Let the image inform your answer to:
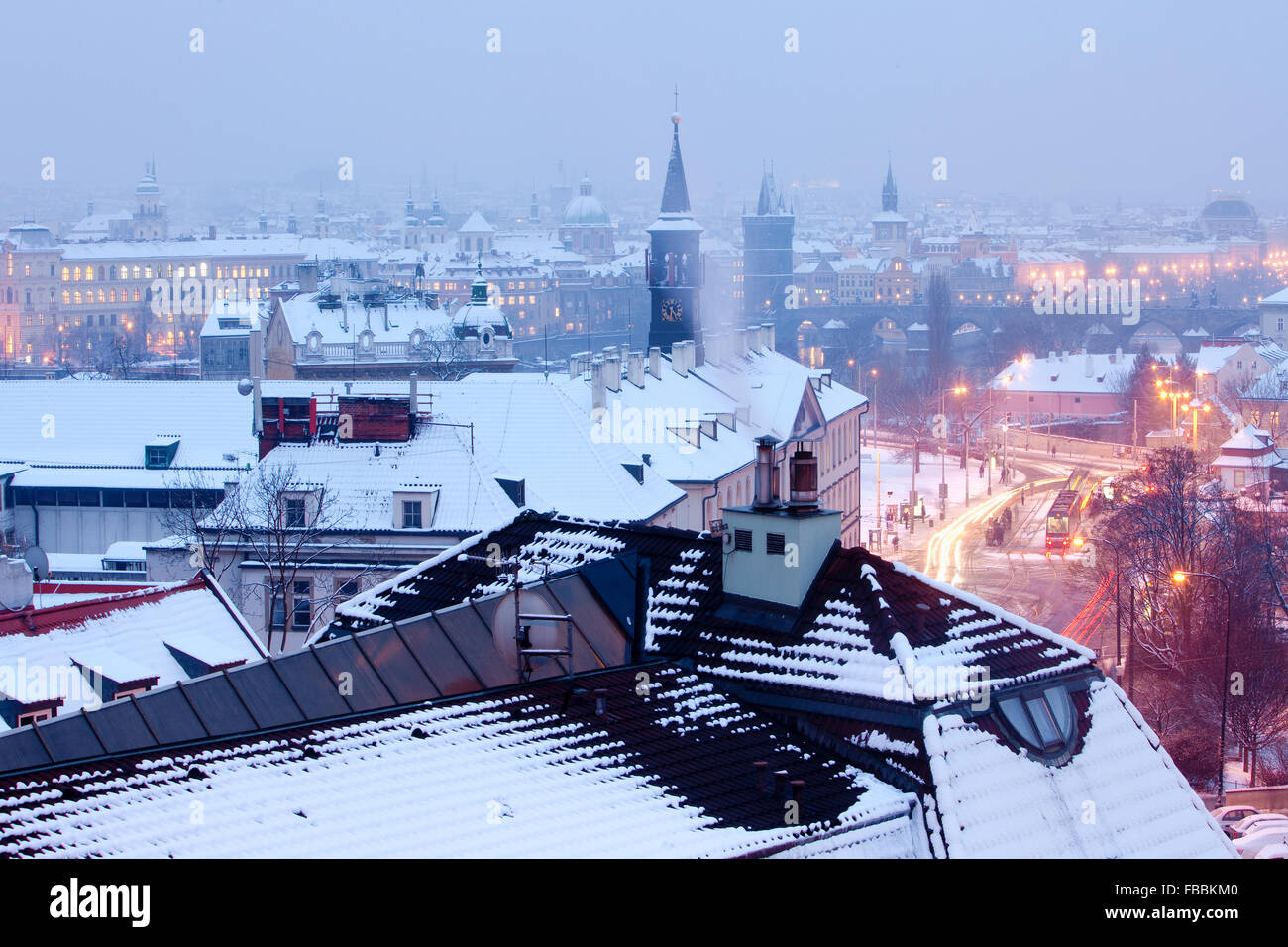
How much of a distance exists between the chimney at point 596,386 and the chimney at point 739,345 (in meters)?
13.4

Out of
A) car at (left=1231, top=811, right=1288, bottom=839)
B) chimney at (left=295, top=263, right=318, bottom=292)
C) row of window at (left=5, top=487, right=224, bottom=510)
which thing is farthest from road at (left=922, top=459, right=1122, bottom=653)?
chimney at (left=295, top=263, right=318, bottom=292)

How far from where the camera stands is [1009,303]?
593 feet

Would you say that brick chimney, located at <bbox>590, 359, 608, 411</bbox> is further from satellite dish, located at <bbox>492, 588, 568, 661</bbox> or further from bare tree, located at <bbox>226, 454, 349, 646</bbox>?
satellite dish, located at <bbox>492, 588, 568, 661</bbox>

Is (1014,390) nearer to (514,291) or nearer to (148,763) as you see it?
(514,291)

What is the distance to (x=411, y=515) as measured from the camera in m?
30.7

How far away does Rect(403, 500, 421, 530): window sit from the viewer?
30.7 metres

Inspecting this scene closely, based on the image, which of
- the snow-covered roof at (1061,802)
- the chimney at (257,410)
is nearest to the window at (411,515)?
the chimney at (257,410)

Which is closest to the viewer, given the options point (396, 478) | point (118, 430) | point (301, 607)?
point (301, 607)

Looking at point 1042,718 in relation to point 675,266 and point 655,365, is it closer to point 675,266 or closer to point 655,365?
Answer: point 655,365

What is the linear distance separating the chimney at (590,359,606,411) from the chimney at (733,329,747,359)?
44.0ft

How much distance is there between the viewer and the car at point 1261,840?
20.6 meters

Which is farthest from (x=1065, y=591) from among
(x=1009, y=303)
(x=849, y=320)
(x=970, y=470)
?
(x=1009, y=303)

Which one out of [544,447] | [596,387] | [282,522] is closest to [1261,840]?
[282,522]

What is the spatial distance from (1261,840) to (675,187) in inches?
1984
